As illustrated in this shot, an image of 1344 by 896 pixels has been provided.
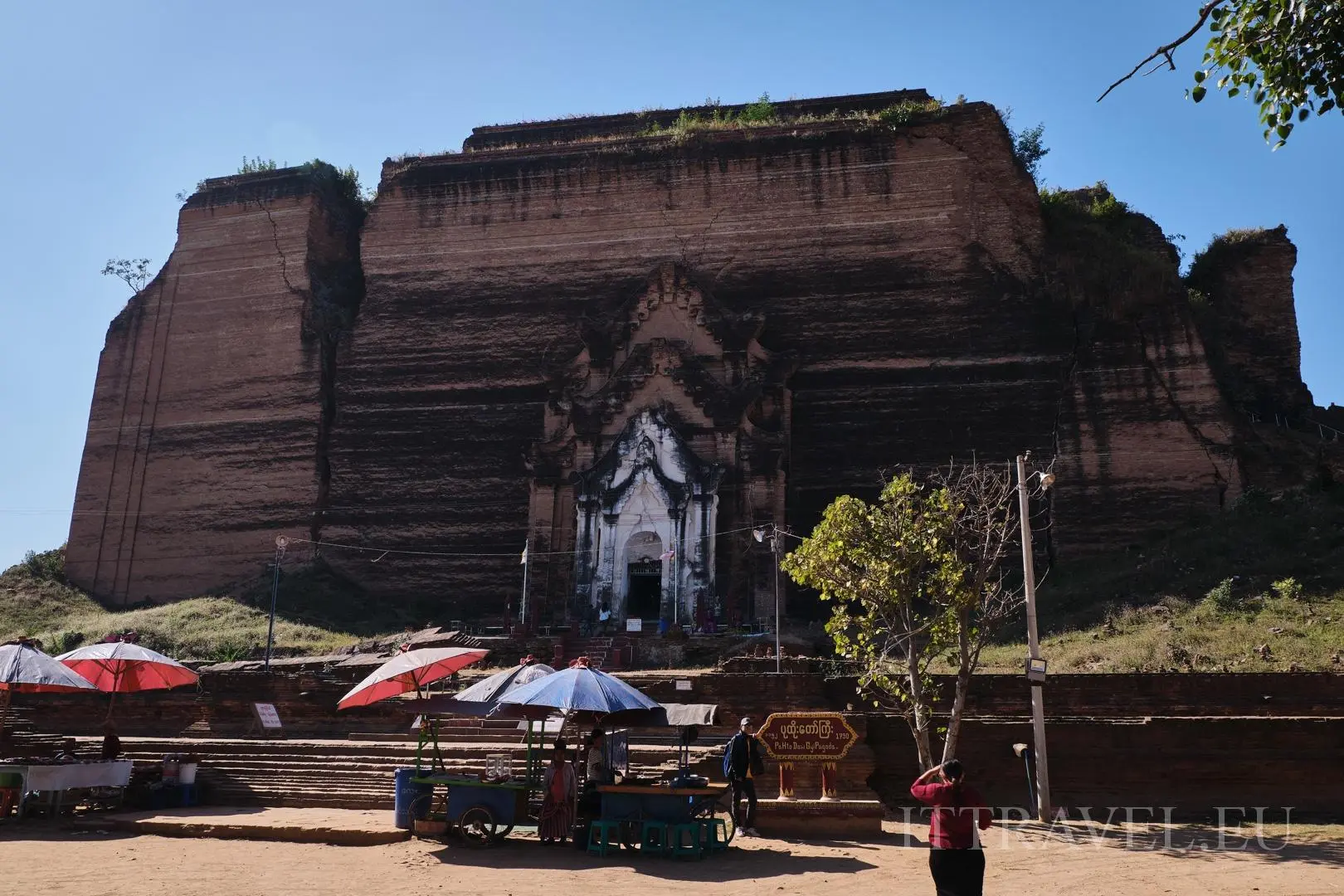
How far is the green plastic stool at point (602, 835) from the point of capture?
11.0 metres

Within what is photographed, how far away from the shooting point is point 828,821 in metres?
12.0

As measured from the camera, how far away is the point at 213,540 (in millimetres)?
33250

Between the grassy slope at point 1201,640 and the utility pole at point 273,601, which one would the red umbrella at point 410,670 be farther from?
the grassy slope at point 1201,640

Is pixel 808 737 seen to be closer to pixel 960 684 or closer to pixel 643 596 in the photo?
pixel 960 684

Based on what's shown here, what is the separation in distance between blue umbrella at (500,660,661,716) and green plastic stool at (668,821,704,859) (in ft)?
4.30

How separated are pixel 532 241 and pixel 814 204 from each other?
8368 mm

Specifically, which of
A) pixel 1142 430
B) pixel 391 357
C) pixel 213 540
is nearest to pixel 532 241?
pixel 391 357

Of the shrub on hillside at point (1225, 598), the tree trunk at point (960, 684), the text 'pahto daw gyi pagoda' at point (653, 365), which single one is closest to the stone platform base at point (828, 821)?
the tree trunk at point (960, 684)

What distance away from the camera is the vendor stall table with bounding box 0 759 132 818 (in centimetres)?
1348

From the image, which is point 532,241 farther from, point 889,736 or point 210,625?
point 889,736

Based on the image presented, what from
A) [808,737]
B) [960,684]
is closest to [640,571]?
[960,684]

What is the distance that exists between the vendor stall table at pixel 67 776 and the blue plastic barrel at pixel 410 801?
4693mm

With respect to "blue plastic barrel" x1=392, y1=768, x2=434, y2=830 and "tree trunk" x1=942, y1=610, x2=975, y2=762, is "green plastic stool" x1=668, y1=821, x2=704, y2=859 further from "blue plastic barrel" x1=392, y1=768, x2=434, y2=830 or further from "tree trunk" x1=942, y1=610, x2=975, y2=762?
"tree trunk" x1=942, y1=610, x2=975, y2=762

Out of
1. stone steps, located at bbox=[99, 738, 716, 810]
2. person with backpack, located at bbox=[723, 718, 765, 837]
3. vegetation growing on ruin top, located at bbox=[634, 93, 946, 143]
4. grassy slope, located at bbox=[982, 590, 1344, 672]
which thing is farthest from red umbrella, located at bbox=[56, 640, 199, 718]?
vegetation growing on ruin top, located at bbox=[634, 93, 946, 143]
